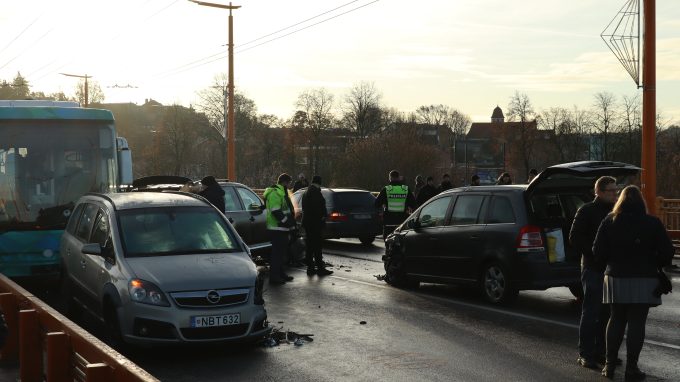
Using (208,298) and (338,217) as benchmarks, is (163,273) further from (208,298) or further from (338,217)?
(338,217)

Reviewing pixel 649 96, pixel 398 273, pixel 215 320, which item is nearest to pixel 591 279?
pixel 215 320

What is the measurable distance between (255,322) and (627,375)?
352 cm

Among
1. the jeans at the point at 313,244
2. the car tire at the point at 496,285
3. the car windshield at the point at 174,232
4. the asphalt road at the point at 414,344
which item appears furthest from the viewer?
the jeans at the point at 313,244

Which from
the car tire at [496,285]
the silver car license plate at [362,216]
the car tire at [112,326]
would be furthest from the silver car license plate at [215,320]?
the silver car license plate at [362,216]

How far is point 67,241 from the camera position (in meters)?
10.6

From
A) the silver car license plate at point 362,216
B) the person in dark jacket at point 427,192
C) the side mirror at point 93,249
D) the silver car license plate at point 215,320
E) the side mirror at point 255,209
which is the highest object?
the person in dark jacket at point 427,192

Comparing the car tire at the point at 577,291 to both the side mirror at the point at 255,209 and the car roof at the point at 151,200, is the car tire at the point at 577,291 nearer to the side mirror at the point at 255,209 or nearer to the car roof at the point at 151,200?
the car roof at the point at 151,200

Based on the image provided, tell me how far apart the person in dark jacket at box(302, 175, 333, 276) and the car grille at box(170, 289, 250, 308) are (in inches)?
272

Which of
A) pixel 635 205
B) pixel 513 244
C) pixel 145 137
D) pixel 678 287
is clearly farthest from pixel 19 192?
pixel 145 137

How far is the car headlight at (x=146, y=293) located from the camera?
27.1 feet

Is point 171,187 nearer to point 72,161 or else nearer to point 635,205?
point 72,161

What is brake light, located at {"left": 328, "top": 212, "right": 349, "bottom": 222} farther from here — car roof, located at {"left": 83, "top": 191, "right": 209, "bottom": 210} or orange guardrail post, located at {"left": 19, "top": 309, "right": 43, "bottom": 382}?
orange guardrail post, located at {"left": 19, "top": 309, "right": 43, "bottom": 382}

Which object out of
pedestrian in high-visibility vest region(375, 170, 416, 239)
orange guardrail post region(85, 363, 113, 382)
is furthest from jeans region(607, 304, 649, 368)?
pedestrian in high-visibility vest region(375, 170, 416, 239)

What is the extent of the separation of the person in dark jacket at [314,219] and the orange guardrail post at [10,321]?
7.68 metres
